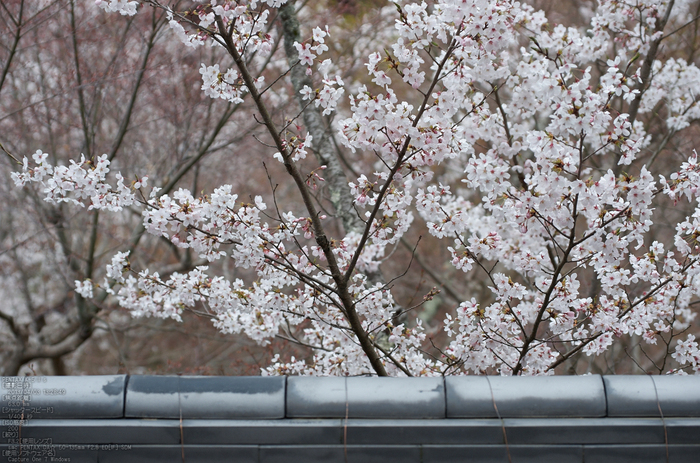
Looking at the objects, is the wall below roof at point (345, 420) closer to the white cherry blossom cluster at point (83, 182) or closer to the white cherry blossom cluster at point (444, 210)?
the white cherry blossom cluster at point (444, 210)

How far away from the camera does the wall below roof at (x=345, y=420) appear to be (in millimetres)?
1746

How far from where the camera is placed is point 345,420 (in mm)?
1768

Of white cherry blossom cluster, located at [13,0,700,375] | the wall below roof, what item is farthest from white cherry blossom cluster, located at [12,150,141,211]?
the wall below roof

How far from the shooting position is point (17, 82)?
5.90m

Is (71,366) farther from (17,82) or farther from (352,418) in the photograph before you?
(352,418)

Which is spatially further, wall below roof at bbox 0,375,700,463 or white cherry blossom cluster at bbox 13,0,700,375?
white cherry blossom cluster at bbox 13,0,700,375

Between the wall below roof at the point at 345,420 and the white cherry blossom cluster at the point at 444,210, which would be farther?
→ the white cherry blossom cluster at the point at 444,210

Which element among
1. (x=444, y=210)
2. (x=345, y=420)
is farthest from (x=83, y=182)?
(x=444, y=210)

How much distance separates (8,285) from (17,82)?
2850 millimetres

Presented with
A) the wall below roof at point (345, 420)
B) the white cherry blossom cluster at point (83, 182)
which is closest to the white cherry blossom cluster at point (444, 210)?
→ the white cherry blossom cluster at point (83, 182)

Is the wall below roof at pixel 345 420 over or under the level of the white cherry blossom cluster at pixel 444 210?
under

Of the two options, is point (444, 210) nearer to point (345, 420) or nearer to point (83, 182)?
point (345, 420)

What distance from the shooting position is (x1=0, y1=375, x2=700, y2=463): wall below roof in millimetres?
1746

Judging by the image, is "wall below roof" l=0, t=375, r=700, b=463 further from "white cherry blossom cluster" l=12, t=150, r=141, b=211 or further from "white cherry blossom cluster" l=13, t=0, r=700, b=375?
"white cherry blossom cluster" l=12, t=150, r=141, b=211
